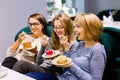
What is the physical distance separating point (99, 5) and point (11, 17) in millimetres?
2428

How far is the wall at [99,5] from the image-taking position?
4789mm

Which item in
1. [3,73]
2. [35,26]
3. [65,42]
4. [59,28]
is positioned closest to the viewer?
[3,73]

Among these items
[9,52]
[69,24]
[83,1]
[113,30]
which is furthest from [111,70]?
[83,1]

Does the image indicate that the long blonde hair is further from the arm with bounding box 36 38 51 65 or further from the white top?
the white top

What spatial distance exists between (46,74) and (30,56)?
499 millimetres

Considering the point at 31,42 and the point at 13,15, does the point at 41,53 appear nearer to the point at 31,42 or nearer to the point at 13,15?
the point at 31,42

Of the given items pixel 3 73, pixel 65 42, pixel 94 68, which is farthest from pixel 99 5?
pixel 3 73

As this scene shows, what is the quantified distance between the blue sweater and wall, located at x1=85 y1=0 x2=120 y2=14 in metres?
3.08

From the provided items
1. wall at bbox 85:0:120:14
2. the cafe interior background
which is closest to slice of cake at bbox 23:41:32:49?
the cafe interior background

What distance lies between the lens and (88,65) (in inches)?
71.8

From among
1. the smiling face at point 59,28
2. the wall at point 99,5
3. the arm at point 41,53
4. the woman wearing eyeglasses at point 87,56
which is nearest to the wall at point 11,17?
the arm at point 41,53

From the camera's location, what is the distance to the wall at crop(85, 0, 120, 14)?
15.7 feet

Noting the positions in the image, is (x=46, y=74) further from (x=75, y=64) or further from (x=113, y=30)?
(x=113, y=30)

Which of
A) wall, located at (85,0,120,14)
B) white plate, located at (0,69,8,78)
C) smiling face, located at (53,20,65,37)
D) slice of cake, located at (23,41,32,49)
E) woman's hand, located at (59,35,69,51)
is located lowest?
wall, located at (85,0,120,14)
